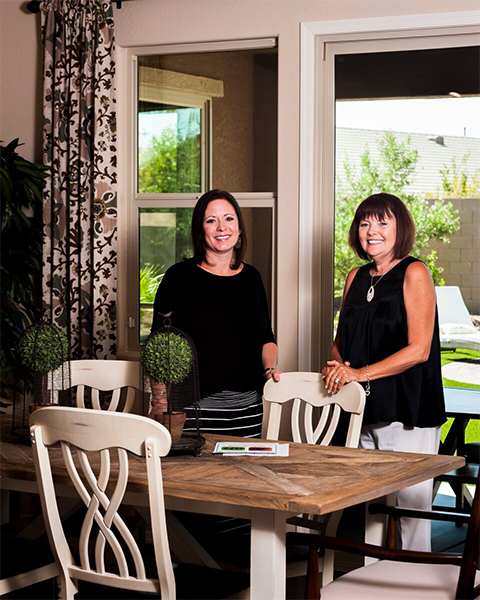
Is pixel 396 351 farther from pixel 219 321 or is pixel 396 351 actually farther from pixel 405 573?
pixel 405 573

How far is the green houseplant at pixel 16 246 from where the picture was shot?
4277 mm

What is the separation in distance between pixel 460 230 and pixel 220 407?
5.02 feet

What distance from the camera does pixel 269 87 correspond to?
422 cm

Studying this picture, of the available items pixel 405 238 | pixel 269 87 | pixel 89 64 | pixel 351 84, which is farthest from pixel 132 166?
pixel 405 238

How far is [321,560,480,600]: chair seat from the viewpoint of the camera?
7.55ft

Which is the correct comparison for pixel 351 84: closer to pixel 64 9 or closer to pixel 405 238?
pixel 405 238

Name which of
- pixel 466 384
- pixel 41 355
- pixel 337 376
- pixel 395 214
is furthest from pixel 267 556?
pixel 466 384

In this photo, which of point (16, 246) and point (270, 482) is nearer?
point (270, 482)

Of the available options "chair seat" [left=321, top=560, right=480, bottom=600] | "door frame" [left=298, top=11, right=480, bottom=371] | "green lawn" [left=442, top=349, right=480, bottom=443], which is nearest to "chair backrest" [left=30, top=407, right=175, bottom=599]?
"chair seat" [left=321, top=560, right=480, bottom=600]

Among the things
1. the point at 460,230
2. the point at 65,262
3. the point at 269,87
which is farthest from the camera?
the point at 65,262

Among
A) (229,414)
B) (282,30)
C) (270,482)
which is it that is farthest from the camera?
(282,30)

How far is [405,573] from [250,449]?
2.14 ft

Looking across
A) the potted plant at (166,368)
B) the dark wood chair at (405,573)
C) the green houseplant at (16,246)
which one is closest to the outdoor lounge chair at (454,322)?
the dark wood chair at (405,573)

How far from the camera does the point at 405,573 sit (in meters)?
2.44
